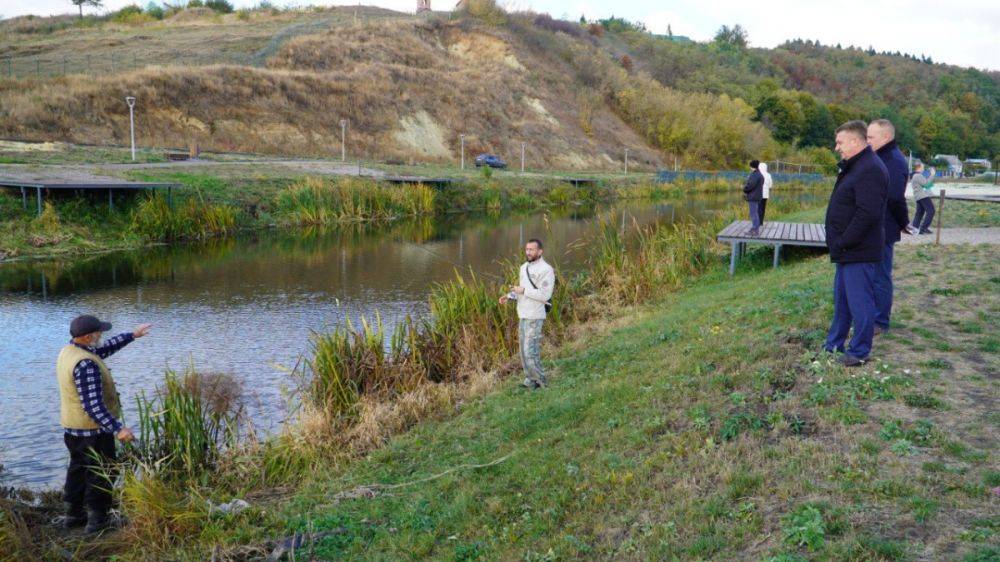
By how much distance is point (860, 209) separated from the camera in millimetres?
6480

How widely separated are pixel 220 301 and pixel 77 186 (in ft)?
30.9

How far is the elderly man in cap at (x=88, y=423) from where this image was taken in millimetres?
6203

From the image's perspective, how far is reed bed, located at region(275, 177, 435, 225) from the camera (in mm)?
27703

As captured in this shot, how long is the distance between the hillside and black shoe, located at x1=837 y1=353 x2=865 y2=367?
37.3m

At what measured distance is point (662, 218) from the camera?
32.3 m

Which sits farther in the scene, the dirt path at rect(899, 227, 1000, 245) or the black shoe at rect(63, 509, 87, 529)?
the dirt path at rect(899, 227, 1000, 245)

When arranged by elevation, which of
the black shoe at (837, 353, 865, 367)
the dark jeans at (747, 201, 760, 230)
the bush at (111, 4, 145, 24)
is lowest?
the black shoe at (837, 353, 865, 367)

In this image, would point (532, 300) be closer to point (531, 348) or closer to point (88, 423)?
point (531, 348)

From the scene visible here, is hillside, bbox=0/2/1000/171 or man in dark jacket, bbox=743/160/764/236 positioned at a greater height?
hillside, bbox=0/2/1000/171

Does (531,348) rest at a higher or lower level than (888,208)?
lower

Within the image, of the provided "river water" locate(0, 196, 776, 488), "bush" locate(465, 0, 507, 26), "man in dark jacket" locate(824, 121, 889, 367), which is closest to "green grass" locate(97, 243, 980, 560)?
"man in dark jacket" locate(824, 121, 889, 367)

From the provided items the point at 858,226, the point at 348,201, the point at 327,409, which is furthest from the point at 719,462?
the point at 348,201

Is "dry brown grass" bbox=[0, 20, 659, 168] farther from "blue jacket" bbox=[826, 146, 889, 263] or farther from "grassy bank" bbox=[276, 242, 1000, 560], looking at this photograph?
"blue jacket" bbox=[826, 146, 889, 263]

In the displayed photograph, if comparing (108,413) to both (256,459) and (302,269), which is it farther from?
(302,269)
